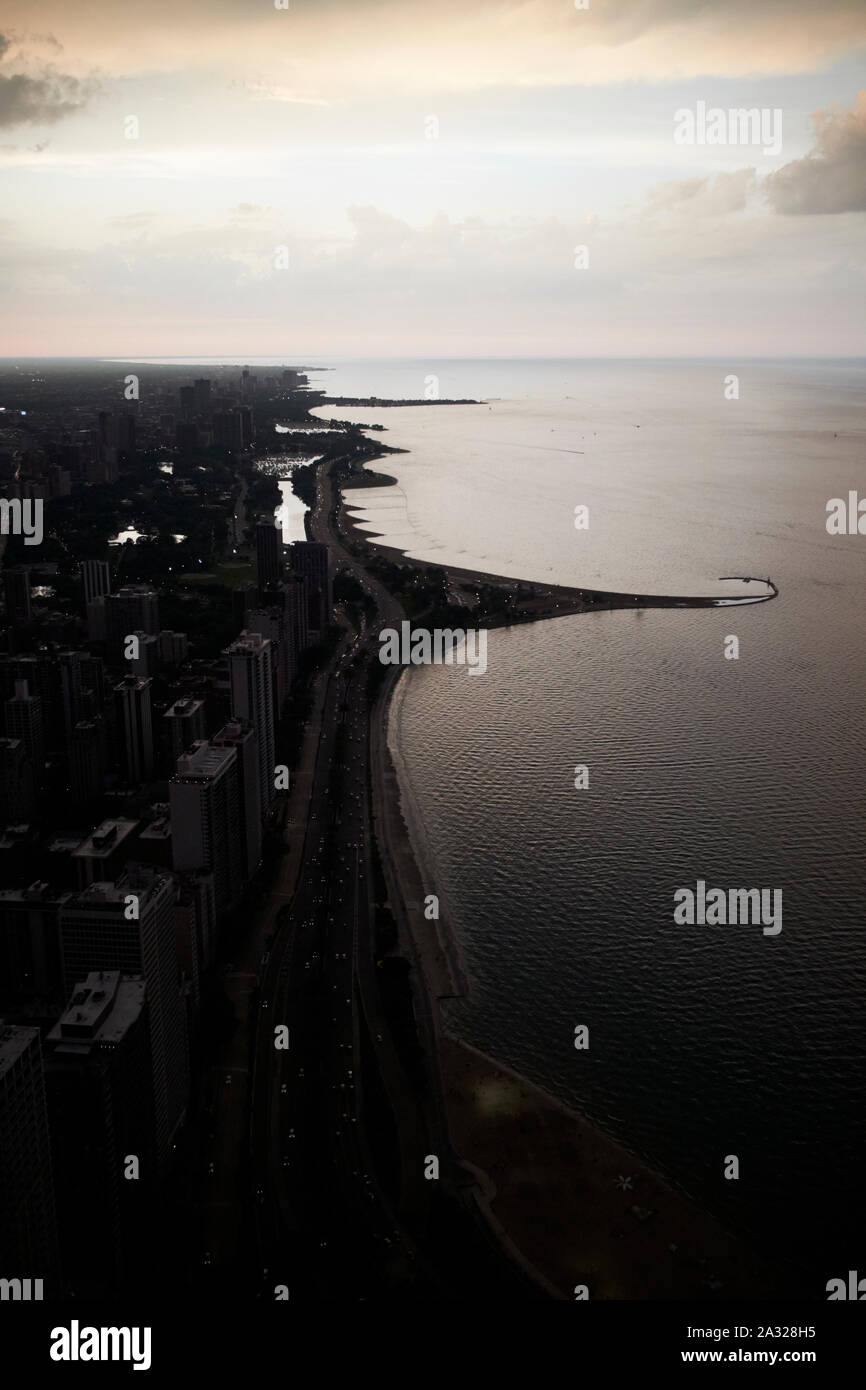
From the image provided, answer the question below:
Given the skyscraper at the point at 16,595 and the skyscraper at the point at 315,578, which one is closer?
the skyscraper at the point at 16,595

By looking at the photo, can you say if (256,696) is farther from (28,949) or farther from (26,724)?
(28,949)

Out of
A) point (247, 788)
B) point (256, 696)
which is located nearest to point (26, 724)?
point (256, 696)

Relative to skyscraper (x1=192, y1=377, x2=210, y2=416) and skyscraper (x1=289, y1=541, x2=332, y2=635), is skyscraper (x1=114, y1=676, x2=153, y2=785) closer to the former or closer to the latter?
skyscraper (x1=289, y1=541, x2=332, y2=635)

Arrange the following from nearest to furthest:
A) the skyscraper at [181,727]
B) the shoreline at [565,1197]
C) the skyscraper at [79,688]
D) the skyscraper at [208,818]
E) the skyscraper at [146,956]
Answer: the shoreline at [565,1197] → the skyscraper at [146,956] → the skyscraper at [208,818] → the skyscraper at [181,727] → the skyscraper at [79,688]

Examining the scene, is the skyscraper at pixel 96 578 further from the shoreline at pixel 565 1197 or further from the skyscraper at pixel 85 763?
the shoreline at pixel 565 1197

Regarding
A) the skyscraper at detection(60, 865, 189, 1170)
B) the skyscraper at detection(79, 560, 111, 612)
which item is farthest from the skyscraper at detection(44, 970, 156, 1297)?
the skyscraper at detection(79, 560, 111, 612)

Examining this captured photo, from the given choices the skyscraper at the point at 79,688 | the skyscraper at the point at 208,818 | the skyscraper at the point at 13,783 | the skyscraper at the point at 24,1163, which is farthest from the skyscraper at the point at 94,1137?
the skyscraper at the point at 79,688

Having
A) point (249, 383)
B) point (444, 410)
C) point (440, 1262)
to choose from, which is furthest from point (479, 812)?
point (249, 383)
